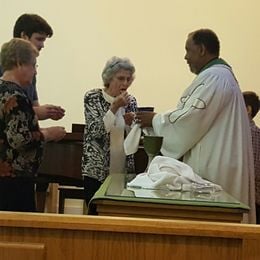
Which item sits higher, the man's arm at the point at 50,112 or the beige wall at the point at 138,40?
the beige wall at the point at 138,40

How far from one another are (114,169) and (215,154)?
56cm

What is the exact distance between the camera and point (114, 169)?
9.07 feet

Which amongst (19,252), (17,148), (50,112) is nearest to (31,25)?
(50,112)

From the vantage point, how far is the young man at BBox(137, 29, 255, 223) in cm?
240

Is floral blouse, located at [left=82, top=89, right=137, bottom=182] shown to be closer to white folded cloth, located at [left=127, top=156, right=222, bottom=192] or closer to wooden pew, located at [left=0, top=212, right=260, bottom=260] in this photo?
white folded cloth, located at [left=127, top=156, right=222, bottom=192]

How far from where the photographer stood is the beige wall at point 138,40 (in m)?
4.96

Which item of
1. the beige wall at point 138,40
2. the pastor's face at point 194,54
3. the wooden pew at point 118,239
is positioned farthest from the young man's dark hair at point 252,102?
the wooden pew at point 118,239

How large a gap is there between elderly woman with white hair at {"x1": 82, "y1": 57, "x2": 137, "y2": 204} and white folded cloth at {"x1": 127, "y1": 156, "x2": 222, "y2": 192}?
85 cm

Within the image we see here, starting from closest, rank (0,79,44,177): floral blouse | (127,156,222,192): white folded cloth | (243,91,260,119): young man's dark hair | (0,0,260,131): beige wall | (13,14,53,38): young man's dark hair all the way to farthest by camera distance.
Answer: (127,156,222,192): white folded cloth
(0,79,44,177): floral blouse
(13,14,53,38): young man's dark hair
(243,91,260,119): young man's dark hair
(0,0,260,131): beige wall

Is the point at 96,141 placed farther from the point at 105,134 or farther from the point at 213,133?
the point at 213,133

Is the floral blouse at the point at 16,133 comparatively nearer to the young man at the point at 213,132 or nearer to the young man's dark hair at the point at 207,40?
the young man at the point at 213,132

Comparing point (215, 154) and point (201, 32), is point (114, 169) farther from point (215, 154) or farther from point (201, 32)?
point (201, 32)

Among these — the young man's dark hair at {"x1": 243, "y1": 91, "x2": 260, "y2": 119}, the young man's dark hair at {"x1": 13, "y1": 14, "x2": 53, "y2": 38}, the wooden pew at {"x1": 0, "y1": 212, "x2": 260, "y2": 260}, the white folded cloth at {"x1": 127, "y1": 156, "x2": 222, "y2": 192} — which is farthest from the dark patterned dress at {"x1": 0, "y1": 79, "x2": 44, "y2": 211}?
the young man's dark hair at {"x1": 243, "y1": 91, "x2": 260, "y2": 119}

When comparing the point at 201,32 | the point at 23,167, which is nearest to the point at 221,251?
the point at 23,167
